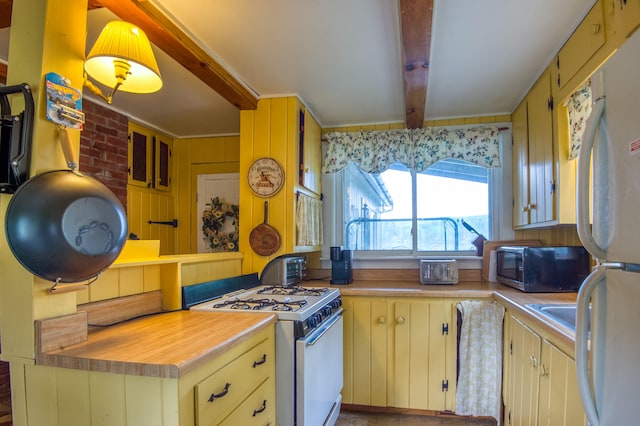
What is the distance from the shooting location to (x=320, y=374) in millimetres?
1952

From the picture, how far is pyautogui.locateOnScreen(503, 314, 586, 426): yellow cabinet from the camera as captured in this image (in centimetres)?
133

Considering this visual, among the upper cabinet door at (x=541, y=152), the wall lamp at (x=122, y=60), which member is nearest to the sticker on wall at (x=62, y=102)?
the wall lamp at (x=122, y=60)

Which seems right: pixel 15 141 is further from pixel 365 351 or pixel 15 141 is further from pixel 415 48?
pixel 365 351

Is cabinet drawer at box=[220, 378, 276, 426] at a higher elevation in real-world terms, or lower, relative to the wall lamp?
lower

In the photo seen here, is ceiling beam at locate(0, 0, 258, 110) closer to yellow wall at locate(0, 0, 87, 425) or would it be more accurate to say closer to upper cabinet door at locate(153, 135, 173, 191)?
yellow wall at locate(0, 0, 87, 425)

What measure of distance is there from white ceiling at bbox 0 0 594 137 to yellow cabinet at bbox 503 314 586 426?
1.52 meters

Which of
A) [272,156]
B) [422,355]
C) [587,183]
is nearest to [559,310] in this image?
[422,355]

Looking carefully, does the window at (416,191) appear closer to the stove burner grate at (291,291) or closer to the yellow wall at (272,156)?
the yellow wall at (272,156)

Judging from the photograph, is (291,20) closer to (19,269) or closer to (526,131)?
(19,269)

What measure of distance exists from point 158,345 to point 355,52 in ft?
5.76

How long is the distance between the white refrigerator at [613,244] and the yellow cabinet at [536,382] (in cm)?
45

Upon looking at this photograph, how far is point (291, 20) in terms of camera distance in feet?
5.75

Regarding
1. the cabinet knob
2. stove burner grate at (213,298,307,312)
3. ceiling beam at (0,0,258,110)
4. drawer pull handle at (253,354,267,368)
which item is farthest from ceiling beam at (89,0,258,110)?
the cabinet knob

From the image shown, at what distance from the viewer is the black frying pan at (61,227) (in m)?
1.04
